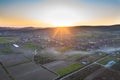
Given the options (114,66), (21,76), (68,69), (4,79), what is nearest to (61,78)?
(68,69)

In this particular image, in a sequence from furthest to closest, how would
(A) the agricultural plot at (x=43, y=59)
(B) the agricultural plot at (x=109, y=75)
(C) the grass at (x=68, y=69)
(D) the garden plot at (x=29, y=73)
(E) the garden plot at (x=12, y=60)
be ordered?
(A) the agricultural plot at (x=43, y=59) < (E) the garden plot at (x=12, y=60) < (C) the grass at (x=68, y=69) < (D) the garden plot at (x=29, y=73) < (B) the agricultural plot at (x=109, y=75)

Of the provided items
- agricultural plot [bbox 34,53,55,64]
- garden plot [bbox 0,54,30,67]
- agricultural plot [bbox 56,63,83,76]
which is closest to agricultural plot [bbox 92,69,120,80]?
agricultural plot [bbox 56,63,83,76]

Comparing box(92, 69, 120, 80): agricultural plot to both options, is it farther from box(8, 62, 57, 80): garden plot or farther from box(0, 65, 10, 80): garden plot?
box(0, 65, 10, 80): garden plot

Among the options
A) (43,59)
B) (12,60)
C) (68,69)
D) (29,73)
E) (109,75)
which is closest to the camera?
(109,75)

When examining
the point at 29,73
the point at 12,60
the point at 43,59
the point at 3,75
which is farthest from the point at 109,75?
the point at 12,60

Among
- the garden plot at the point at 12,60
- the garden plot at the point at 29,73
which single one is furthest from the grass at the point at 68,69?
the garden plot at the point at 12,60

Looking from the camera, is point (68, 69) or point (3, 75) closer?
point (3, 75)

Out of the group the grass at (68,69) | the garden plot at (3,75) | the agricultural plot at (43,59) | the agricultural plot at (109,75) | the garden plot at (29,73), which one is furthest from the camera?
the agricultural plot at (43,59)

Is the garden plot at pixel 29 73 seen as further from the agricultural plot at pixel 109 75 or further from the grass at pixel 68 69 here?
the agricultural plot at pixel 109 75

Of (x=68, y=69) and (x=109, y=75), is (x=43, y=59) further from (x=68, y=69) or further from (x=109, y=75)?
(x=109, y=75)
